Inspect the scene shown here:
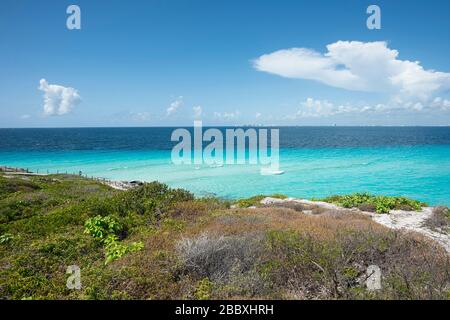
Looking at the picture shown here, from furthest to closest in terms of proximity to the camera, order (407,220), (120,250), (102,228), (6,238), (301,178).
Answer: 1. (301,178)
2. (407,220)
3. (102,228)
4. (6,238)
5. (120,250)

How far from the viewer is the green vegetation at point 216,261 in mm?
6137

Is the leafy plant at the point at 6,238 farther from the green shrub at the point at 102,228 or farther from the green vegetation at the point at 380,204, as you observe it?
the green vegetation at the point at 380,204

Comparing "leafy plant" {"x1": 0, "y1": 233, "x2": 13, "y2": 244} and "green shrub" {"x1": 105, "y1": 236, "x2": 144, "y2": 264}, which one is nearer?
"green shrub" {"x1": 105, "y1": 236, "x2": 144, "y2": 264}

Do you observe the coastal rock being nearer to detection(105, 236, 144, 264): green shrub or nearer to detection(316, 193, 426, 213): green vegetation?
detection(316, 193, 426, 213): green vegetation

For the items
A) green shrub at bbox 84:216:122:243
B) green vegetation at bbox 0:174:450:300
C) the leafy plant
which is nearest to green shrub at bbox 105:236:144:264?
green vegetation at bbox 0:174:450:300

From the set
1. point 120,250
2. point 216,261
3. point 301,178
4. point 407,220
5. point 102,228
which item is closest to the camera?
point 216,261

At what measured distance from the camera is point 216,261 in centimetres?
725

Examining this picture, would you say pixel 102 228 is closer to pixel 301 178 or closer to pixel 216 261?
pixel 216 261

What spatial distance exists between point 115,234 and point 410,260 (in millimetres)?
10032

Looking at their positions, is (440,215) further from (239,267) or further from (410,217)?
(239,267)

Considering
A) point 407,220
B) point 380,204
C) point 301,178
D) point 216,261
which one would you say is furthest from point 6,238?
point 301,178

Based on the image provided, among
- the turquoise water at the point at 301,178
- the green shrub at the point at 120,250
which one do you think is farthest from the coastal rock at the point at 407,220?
the turquoise water at the point at 301,178

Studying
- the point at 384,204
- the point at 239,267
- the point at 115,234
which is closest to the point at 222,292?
the point at 239,267

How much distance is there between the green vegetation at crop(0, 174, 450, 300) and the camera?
20.1 ft
